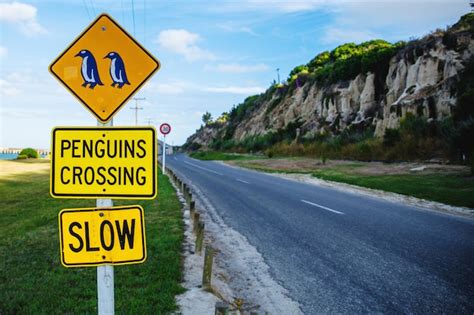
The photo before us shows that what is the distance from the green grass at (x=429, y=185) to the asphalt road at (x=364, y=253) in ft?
7.36

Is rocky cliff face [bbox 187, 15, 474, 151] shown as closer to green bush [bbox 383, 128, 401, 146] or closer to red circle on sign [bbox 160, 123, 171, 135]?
green bush [bbox 383, 128, 401, 146]

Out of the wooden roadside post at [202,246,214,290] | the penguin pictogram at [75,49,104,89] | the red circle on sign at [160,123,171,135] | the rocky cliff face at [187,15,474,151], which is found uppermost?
the rocky cliff face at [187,15,474,151]

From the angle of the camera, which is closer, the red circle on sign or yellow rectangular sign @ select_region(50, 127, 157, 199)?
yellow rectangular sign @ select_region(50, 127, 157, 199)

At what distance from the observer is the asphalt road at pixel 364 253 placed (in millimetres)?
4988

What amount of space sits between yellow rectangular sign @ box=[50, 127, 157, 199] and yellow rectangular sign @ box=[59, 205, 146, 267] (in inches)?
5.5

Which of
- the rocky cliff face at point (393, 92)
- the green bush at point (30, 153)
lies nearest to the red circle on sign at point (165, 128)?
the rocky cliff face at point (393, 92)

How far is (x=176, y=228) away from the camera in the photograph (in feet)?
29.6

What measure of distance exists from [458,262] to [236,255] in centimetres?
386

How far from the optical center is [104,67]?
9.82ft

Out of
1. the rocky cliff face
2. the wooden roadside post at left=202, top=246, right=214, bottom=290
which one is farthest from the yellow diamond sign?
the rocky cliff face

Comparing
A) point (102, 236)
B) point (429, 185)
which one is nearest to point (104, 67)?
point (102, 236)

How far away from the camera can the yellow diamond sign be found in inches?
117

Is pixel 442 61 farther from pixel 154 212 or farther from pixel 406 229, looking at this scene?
pixel 154 212

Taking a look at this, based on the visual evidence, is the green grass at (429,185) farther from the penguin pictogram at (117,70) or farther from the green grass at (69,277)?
the penguin pictogram at (117,70)
